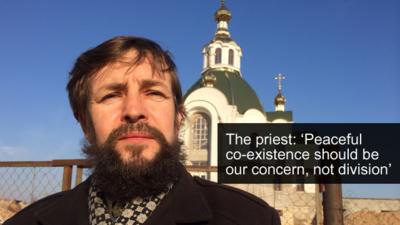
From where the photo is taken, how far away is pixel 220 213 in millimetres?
1721

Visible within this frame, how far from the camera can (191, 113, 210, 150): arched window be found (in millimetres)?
23688

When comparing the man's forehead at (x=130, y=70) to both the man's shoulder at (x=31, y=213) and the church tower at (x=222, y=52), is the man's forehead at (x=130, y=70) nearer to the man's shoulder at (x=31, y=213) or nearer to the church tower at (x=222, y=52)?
the man's shoulder at (x=31, y=213)

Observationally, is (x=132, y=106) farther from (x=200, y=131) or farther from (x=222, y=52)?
(x=222, y=52)

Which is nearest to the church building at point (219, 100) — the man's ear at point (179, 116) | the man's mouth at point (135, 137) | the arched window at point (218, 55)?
the arched window at point (218, 55)

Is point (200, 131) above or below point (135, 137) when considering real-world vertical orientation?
above

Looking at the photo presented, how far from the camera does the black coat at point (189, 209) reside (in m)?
1.66

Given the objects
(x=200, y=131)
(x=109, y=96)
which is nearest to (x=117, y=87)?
(x=109, y=96)

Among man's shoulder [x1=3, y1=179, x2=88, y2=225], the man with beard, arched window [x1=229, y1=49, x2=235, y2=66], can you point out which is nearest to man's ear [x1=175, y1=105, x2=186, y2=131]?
the man with beard

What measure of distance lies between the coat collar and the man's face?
0.68 feet

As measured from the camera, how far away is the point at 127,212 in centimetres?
168

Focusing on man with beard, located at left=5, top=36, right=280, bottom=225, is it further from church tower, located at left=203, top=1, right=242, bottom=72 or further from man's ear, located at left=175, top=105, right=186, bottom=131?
church tower, located at left=203, top=1, right=242, bottom=72

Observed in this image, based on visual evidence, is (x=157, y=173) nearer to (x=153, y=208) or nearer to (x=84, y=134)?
(x=153, y=208)

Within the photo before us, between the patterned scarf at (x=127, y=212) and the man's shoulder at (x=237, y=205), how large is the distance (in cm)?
22

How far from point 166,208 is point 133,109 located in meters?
0.45
